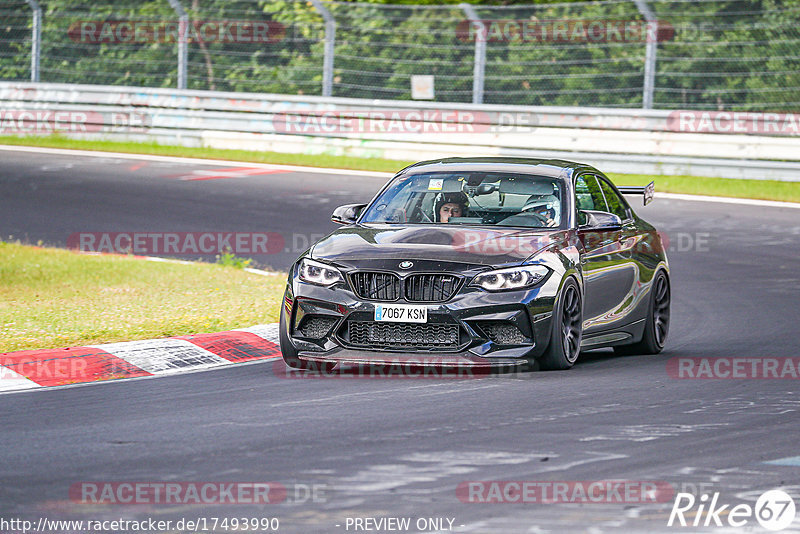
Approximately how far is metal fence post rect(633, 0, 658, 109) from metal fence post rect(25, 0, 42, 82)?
11617 mm

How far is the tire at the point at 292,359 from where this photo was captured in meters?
9.61

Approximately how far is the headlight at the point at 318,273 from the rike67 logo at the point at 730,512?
3.74m

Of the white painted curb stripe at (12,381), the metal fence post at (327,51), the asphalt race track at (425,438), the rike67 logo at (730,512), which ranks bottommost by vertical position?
the white painted curb stripe at (12,381)

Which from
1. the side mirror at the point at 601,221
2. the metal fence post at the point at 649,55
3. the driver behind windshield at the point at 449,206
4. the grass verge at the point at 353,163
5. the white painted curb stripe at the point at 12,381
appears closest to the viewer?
the white painted curb stripe at the point at 12,381

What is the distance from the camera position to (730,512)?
586 cm

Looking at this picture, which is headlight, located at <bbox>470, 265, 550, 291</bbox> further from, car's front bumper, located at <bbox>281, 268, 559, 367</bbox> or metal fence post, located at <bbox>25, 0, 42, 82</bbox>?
metal fence post, located at <bbox>25, 0, 42, 82</bbox>

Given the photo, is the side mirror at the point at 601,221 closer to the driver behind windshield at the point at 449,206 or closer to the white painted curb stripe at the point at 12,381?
the driver behind windshield at the point at 449,206

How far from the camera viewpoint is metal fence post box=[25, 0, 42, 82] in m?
28.1

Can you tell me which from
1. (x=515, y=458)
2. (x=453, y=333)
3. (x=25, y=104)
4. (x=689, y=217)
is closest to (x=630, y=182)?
(x=689, y=217)

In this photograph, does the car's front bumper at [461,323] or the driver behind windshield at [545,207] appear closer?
the car's front bumper at [461,323]

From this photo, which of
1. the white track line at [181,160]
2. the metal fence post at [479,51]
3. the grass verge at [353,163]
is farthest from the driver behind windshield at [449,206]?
the metal fence post at [479,51]

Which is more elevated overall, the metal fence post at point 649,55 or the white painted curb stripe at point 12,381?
the metal fence post at point 649,55

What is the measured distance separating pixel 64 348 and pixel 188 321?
1.56 meters

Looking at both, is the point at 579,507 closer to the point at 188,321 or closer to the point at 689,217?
the point at 188,321
